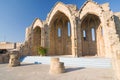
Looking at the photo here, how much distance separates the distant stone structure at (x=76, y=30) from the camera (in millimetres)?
14523

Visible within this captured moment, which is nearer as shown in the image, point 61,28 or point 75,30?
point 75,30

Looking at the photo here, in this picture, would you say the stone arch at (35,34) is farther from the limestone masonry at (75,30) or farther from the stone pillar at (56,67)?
the stone pillar at (56,67)

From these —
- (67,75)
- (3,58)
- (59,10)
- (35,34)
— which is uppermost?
(59,10)

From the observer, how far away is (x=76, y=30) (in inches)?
602

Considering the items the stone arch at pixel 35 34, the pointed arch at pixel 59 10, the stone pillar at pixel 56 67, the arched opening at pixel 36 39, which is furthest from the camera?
the arched opening at pixel 36 39

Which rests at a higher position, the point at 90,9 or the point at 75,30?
the point at 90,9

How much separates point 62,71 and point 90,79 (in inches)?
101

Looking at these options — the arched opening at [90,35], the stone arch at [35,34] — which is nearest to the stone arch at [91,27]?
the arched opening at [90,35]

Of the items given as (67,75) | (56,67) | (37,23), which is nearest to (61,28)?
(37,23)

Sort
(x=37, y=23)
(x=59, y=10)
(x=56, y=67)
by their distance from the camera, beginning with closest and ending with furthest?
(x=56, y=67) < (x=59, y=10) < (x=37, y=23)

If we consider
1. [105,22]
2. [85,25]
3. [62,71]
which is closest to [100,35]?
[85,25]

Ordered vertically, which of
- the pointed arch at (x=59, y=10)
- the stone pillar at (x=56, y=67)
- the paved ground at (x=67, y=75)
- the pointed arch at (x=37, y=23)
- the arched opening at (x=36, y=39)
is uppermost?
Answer: the pointed arch at (x=59, y=10)

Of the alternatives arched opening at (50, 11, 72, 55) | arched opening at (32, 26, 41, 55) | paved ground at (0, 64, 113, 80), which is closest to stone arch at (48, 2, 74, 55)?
arched opening at (50, 11, 72, 55)

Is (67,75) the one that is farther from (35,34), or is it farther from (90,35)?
(35,34)
